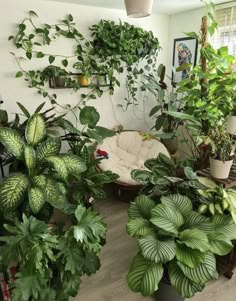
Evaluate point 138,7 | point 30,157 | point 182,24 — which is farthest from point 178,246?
point 182,24

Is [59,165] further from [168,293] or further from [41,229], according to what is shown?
[168,293]

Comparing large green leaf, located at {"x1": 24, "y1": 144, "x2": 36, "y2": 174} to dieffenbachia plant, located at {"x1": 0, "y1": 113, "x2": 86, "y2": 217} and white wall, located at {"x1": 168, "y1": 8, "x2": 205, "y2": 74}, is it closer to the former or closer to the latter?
dieffenbachia plant, located at {"x1": 0, "y1": 113, "x2": 86, "y2": 217}

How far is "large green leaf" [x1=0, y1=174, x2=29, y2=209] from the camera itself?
4.23ft

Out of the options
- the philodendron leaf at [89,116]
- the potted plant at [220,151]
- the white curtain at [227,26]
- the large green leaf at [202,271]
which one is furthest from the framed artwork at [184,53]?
the large green leaf at [202,271]

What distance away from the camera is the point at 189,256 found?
1.28 m

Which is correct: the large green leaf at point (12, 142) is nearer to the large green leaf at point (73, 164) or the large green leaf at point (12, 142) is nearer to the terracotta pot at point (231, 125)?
the large green leaf at point (73, 164)

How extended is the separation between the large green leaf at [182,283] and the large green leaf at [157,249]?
0.15 metres

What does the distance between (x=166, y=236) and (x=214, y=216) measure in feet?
1.13

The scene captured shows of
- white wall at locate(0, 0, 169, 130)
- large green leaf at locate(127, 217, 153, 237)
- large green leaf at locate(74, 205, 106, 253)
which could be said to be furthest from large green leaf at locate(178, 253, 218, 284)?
white wall at locate(0, 0, 169, 130)

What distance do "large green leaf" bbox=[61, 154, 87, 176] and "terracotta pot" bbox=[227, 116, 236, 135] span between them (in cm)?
104

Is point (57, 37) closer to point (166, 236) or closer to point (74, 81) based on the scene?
point (74, 81)

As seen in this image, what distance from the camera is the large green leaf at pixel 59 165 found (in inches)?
55.3

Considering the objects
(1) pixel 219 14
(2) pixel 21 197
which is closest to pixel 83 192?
(2) pixel 21 197

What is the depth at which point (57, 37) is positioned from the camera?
2.66m
